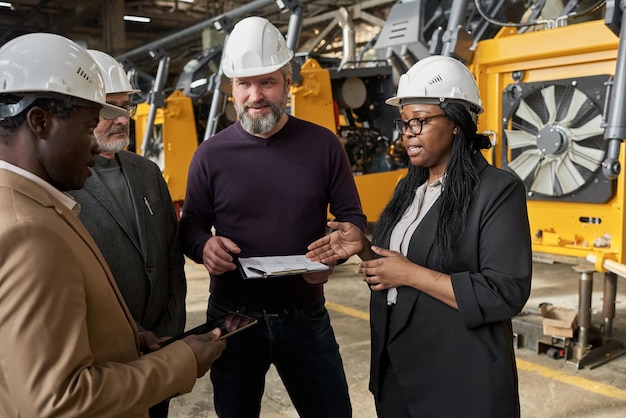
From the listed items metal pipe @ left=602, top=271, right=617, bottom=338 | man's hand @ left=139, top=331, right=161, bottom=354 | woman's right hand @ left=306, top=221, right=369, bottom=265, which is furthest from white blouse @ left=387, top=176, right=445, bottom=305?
metal pipe @ left=602, top=271, right=617, bottom=338

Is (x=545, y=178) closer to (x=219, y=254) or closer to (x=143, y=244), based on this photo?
(x=219, y=254)

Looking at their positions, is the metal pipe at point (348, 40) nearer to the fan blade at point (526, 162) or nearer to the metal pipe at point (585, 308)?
the fan blade at point (526, 162)

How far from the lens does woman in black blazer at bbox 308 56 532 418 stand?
58.7 inches

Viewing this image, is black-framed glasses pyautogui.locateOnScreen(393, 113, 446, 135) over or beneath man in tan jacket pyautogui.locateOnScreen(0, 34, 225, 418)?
over

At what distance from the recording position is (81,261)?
1.02 metres

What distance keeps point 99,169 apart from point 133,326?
2.59 ft

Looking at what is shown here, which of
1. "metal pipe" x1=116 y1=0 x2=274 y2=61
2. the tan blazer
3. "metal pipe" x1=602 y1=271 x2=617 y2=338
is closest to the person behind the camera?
the tan blazer

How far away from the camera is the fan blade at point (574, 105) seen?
3914 mm

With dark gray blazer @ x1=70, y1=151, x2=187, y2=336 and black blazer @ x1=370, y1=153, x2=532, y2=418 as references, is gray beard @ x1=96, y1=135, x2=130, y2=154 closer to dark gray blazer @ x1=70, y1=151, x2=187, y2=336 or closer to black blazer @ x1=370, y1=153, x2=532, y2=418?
dark gray blazer @ x1=70, y1=151, x2=187, y2=336

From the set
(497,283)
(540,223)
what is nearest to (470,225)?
(497,283)

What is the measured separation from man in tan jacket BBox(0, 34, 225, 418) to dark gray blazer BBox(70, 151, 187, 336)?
0.59 meters

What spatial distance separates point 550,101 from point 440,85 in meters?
2.79

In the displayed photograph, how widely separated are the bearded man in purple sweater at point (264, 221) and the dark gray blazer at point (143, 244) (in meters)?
0.13

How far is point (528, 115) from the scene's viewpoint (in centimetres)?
421
